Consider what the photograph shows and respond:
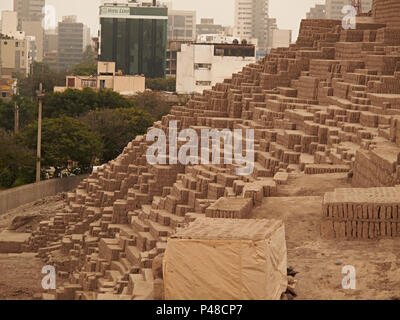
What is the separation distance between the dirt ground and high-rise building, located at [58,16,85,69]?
16180 cm

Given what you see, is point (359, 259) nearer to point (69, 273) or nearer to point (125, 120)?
point (69, 273)

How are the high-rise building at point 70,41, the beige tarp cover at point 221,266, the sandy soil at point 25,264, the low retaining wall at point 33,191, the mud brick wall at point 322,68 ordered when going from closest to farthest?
1. the beige tarp cover at point 221,266
2. the sandy soil at point 25,264
3. the mud brick wall at point 322,68
4. the low retaining wall at point 33,191
5. the high-rise building at point 70,41

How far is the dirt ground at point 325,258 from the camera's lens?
12.9 metres

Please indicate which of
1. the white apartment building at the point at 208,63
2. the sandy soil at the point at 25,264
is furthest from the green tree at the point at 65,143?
the white apartment building at the point at 208,63

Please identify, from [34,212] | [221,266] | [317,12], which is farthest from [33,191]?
[317,12]

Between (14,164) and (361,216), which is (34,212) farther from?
(361,216)

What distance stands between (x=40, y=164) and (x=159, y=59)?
62554 millimetres

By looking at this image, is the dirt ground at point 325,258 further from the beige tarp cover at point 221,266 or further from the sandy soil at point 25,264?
the sandy soil at point 25,264

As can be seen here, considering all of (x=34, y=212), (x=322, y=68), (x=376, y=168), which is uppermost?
(x=322, y=68)

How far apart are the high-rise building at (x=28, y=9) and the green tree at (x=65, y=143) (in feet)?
411

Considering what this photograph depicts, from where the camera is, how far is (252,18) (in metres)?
182

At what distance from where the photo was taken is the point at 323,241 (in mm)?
15203

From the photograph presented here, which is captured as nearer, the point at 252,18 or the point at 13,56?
the point at 13,56

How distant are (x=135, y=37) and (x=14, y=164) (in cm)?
6335
